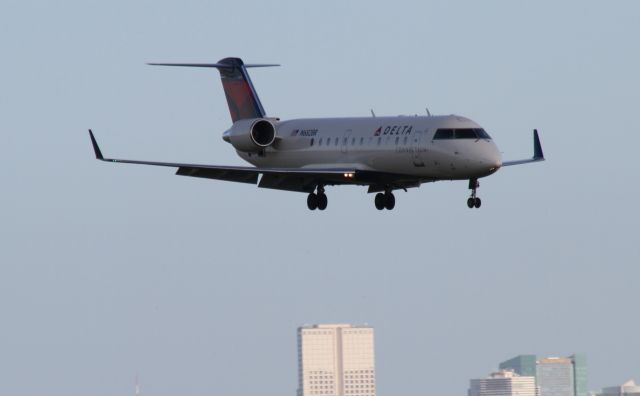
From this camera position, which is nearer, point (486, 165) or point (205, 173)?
point (486, 165)

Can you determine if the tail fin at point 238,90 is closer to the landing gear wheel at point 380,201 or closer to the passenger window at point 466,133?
the landing gear wheel at point 380,201

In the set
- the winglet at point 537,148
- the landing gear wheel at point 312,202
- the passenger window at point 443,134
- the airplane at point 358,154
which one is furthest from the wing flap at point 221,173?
the winglet at point 537,148

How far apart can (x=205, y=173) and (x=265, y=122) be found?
3745mm

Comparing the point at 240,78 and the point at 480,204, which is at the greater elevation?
the point at 240,78

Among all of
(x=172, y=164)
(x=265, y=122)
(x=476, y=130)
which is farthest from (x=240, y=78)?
(x=476, y=130)

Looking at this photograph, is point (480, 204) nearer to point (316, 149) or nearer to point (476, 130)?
point (476, 130)

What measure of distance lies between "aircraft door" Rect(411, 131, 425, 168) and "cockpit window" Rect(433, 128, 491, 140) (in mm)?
540

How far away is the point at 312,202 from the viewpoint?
66.0m

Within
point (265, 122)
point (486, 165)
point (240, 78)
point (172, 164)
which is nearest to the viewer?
point (486, 165)

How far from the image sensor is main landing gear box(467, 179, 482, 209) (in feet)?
196

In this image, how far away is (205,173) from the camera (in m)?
65.6

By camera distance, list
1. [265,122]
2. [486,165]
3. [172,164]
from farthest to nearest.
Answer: [265,122]
[172,164]
[486,165]

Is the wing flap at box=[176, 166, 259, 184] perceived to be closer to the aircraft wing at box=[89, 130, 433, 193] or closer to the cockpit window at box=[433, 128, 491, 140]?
the aircraft wing at box=[89, 130, 433, 193]

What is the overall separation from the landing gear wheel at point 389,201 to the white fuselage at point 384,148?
2.51m
